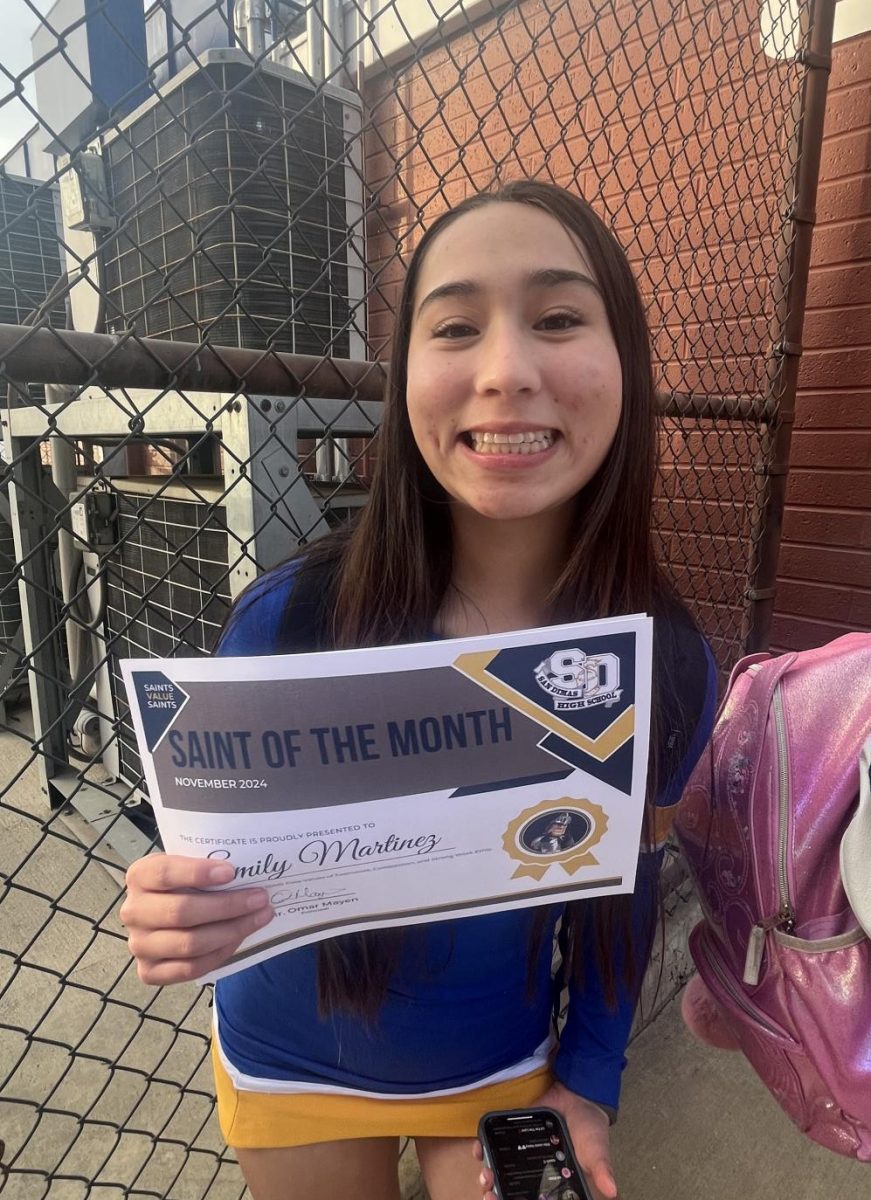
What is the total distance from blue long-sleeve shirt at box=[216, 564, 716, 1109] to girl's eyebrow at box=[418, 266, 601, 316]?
16.6 inches

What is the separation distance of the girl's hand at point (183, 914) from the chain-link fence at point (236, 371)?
2.14ft

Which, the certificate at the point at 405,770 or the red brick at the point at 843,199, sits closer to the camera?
the certificate at the point at 405,770

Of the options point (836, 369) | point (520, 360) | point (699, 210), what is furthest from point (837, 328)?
point (520, 360)

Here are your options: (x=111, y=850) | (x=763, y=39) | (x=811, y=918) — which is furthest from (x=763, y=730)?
(x=111, y=850)

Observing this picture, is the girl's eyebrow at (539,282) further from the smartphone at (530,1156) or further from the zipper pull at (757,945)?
the smartphone at (530,1156)

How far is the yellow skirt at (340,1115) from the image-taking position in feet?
3.55

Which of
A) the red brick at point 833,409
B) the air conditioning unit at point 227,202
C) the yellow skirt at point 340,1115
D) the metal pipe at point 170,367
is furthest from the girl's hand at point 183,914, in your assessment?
the red brick at point 833,409

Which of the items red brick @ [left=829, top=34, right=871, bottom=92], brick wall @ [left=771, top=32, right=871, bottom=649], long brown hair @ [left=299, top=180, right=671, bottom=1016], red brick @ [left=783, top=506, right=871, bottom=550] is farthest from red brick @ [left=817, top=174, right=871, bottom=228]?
long brown hair @ [left=299, top=180, right=671, bottom=1016]

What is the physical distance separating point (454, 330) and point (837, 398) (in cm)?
212

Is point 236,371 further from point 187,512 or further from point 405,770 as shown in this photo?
point 187,512

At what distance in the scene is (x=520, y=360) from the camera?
33.0 inches

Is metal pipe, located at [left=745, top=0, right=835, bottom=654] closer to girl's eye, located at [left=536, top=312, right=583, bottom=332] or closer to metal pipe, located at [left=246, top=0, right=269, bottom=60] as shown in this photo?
girl's eye, located at [left=536, top=312, right=583, bottom=332]

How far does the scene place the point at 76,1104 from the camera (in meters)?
1.74

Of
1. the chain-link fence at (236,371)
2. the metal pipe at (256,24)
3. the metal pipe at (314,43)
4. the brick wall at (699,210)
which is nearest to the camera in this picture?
the chain-link fence at (236,371)
